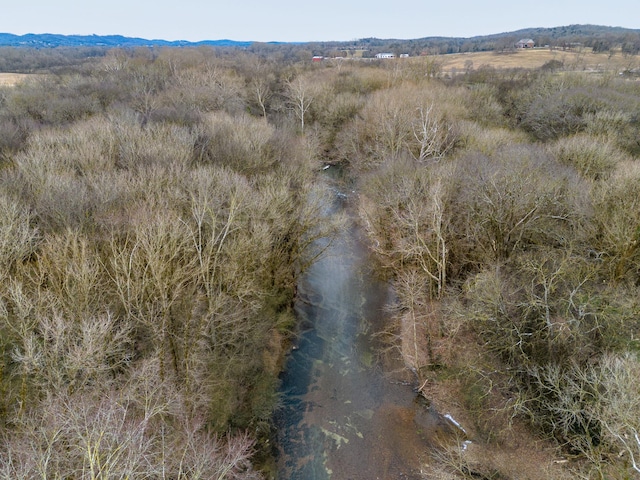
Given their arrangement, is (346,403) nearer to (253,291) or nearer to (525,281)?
(253,291)

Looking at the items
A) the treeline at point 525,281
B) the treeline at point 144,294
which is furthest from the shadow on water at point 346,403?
the treeline at point 525,281

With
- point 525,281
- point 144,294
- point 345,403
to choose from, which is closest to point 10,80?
point 144,294

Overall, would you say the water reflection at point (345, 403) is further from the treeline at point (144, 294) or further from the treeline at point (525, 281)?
the treeline at point (525, 281)

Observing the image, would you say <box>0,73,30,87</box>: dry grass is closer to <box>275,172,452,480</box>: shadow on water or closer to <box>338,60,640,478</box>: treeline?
<box>275,172,452,480</box>: shadow on water

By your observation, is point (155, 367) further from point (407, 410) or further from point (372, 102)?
point (372, 102)

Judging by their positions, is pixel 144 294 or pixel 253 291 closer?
pixel 144 294

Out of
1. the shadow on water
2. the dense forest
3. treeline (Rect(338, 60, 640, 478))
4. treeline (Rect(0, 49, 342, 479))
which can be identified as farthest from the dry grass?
treeline (Rect(338, 60, 640, 478))
